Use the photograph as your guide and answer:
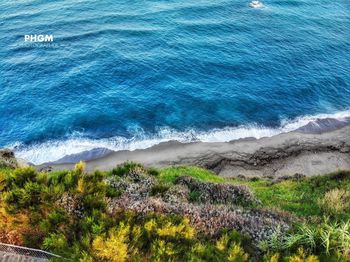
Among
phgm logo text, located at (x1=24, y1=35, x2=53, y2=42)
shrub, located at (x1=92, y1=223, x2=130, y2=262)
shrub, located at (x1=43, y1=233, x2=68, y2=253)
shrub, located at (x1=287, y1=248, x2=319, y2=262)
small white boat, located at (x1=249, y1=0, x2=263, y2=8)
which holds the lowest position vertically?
phgm logo text, located at (x1=24, y1=35, x2=53, y2=42)

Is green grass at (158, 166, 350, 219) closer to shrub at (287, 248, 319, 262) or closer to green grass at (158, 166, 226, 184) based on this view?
green grass at (158, 166, 226, 184)

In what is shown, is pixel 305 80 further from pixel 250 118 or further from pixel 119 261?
pixel 119 261

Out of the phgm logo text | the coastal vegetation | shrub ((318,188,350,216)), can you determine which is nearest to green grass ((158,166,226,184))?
the coastal vegetation

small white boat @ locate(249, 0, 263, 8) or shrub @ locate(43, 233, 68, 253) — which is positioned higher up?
shrub @ locate(43, 233, 68, 253)

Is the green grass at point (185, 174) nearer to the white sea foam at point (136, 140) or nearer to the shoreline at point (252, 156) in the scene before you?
the shoreline at point (252, 156)

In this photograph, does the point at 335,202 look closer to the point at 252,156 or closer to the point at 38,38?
the point at 252,156
